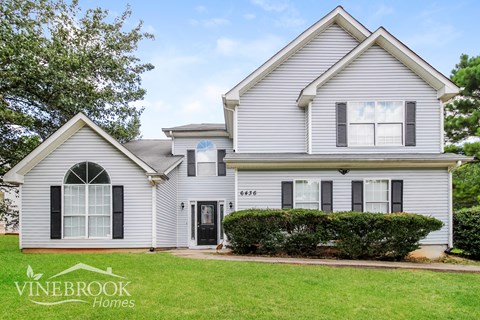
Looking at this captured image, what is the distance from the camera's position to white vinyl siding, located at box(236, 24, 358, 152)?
12.5 metres

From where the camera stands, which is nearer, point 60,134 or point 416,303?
point 416,303

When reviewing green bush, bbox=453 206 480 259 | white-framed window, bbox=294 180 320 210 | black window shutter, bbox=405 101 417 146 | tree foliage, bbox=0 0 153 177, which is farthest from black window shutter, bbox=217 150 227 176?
green bush, bbox=453 206 480 259

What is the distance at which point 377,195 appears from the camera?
11.7 metres

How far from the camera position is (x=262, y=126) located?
494 inches

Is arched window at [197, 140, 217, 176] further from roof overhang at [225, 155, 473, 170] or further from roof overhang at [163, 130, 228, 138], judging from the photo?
roof overhang at [225, 155, 473, 170]

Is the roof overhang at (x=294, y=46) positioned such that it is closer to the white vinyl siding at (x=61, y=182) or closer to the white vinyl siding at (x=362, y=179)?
the white vinyl siding at (x=362, y=179)

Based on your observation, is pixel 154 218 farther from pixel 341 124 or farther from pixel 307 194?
pixel 341 124

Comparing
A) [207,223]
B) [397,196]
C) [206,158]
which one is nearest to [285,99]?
[206,158]

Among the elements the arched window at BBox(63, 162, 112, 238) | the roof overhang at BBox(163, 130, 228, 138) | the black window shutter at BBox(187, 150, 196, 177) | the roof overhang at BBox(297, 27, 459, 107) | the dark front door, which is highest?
the roof overhang at BBox(297, 27, 459, 107)

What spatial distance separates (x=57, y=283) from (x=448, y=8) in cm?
1992

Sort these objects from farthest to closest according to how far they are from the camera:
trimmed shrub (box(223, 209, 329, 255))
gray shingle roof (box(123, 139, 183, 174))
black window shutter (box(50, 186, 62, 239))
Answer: gray shingle roof (box(123, 139, 183, 174)), black window shutter (box(50, 186, 62, 239)), trimmed shrub (box(223, 209, 329, 255))

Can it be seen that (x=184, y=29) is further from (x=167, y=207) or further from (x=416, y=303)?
(x=416, y=303)

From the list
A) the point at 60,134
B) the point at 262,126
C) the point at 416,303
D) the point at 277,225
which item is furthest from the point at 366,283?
the point at 60,134

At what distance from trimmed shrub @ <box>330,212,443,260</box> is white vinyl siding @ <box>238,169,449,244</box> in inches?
70.4
